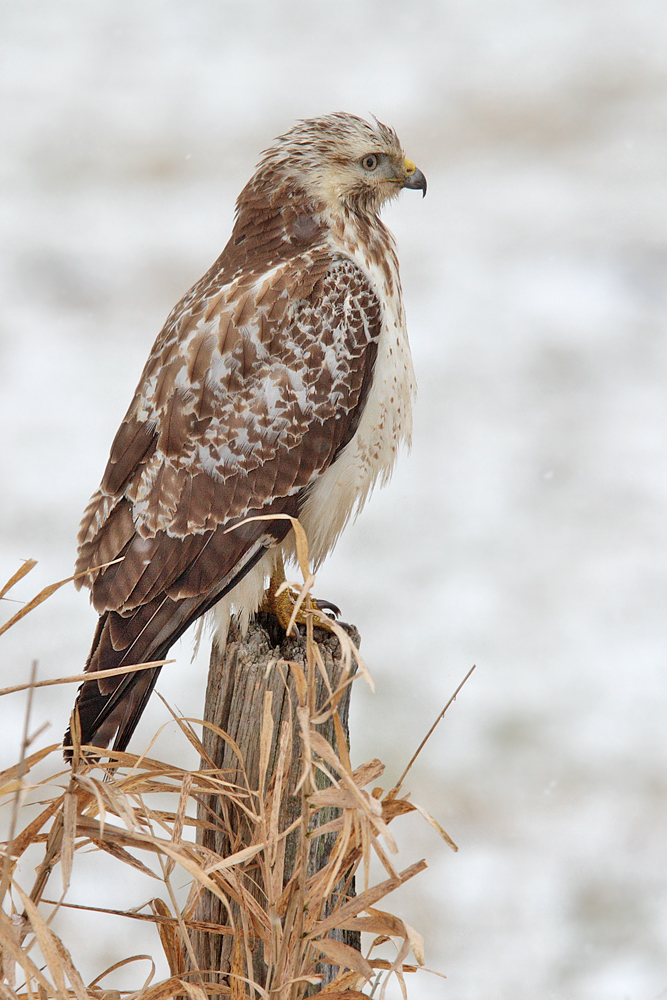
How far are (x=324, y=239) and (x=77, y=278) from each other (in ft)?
21.3

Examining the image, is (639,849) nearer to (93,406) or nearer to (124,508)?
(124,508)

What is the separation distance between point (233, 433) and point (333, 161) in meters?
0.88

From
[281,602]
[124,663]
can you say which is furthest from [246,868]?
[281,602]

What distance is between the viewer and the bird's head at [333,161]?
306cm

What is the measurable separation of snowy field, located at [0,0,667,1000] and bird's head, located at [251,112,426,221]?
3362 millimetres

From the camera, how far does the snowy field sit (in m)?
5.21

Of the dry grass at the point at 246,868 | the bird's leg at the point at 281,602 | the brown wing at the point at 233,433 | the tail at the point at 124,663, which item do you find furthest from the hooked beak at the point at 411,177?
the dry grass at the point at 246,868

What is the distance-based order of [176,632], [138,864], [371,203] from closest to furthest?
[138,864]
[176,632]
[371,203]

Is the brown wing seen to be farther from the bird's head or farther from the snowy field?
the snowy field

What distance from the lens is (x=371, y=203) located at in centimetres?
324

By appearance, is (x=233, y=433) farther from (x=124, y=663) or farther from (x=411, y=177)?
(x=411, y=177)

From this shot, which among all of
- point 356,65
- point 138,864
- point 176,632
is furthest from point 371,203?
point 356,65

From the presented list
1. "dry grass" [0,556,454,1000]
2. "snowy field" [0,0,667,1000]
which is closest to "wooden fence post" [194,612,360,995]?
"dry grass" [0,556,454,1000]

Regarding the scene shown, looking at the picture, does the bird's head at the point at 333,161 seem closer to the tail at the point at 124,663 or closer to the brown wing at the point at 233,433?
the brown wing at the point at 233,433
